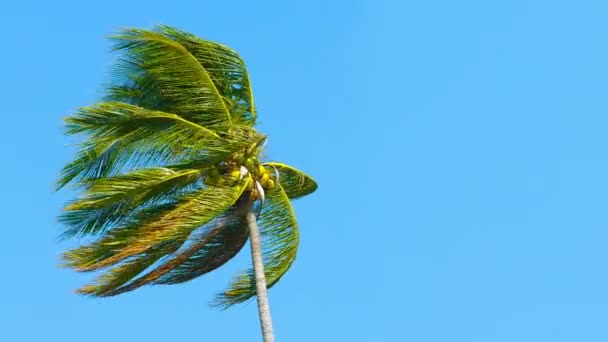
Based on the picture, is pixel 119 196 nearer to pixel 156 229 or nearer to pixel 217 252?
pixel 156 229

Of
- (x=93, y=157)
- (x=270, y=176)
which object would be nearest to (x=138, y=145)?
(x=93, y=157)

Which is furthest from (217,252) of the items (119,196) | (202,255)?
(119,196)

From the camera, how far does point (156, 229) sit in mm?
24750

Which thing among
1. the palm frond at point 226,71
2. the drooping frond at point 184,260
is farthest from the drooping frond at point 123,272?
the palm frond at point 226,71

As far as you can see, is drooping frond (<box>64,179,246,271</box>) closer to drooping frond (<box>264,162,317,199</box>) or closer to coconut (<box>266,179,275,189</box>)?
coconut (<box>266,179,275,189</box>)

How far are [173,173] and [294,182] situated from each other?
9.62 ft

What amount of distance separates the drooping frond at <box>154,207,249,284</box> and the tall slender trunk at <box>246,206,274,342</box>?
355mm

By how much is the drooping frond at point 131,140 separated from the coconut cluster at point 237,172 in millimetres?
393

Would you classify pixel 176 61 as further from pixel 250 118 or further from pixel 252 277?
pixel 252 277

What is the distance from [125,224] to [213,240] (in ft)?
5.97

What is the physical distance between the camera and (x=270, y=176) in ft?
85.6

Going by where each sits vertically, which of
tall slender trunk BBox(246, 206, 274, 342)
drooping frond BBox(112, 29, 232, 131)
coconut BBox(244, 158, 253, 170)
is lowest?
tall slender trunk BBox(246, 206, 274, 342)

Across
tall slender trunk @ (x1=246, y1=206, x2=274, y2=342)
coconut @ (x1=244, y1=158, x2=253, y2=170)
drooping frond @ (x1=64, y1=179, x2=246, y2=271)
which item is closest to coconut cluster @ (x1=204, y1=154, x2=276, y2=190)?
coconut @ (x1=244, y1=158, x2=253, y2=170)

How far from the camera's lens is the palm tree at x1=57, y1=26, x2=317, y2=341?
24.8 metres
